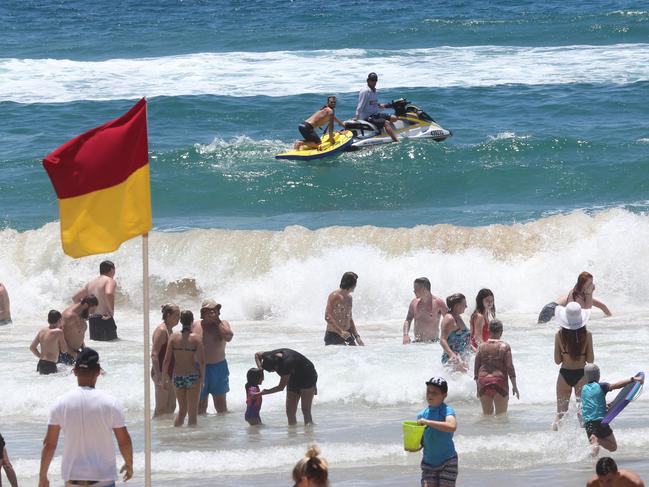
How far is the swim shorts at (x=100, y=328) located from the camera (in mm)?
14820

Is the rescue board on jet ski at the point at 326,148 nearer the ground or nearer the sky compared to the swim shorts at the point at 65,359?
nearer the sky

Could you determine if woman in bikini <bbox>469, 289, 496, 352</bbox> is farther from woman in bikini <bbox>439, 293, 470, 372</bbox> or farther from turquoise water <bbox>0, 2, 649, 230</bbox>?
turquoise water <bbox>0, 2, 649, 230</bbox>

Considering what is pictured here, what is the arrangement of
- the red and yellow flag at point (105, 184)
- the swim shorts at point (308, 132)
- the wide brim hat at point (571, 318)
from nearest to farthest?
the red and yellow flag at point (105, 184), the wide brim hat at point (571, 318), the swim shorts at point (308, 132)

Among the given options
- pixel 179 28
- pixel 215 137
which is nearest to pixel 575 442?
pixel 215 137

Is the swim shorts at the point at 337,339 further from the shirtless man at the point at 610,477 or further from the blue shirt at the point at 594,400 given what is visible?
the shirtless man at the point at 610,477

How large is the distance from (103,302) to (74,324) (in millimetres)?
1570

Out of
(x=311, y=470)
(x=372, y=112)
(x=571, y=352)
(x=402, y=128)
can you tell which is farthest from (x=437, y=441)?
(x=402, y=128)

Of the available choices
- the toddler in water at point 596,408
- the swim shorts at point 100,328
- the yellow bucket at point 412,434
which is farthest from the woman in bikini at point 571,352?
the swim shorts at point 100,328

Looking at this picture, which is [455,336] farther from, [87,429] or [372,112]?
[372,112]

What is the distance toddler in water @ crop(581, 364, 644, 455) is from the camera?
9.06 meters

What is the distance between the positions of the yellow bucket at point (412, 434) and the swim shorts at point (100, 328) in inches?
297

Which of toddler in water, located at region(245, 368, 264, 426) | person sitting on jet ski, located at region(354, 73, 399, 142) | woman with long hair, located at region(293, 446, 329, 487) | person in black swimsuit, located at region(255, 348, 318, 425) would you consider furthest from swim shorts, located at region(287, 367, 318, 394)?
person sitting on jet ski, located at region(354, 73, 399, 142)

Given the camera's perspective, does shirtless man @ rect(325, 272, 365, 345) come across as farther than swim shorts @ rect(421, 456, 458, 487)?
Yes

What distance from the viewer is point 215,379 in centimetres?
1138
